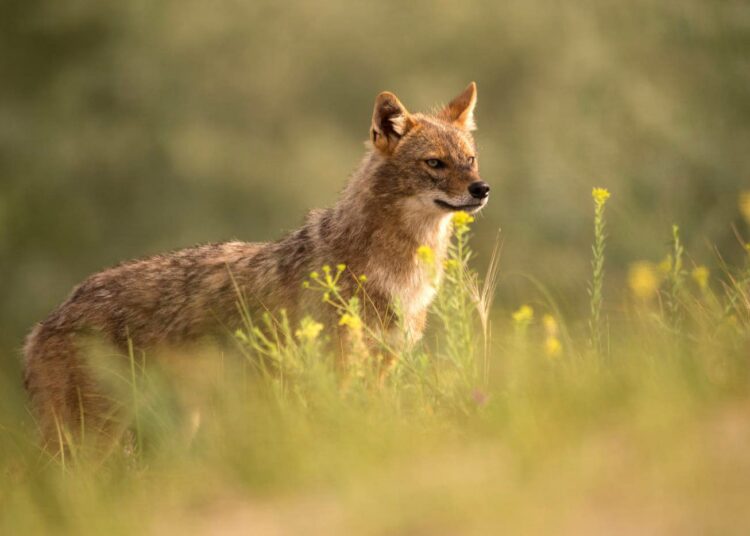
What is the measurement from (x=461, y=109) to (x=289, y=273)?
7.14ft

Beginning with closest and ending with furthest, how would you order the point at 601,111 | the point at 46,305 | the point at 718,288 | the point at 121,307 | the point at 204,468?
the point at 204,468 → the point at 718,288 → the point at 121,307 → the point at 601,111 → the point at 46,305

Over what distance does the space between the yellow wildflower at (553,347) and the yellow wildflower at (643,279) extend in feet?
1.56

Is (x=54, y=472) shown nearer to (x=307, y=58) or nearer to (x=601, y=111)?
(x=601, y=111)

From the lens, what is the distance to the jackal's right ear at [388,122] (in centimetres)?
835

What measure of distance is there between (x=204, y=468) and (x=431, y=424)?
3.36 ft

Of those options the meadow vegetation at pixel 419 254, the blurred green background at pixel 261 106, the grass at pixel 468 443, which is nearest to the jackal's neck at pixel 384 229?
the meadow vegetation at pixel 419 254

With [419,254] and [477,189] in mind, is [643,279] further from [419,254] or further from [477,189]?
[477,189]

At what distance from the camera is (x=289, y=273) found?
7828 millimetres

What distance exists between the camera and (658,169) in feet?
55.2

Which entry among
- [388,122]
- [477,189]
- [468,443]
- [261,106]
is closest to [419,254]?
[477,189]

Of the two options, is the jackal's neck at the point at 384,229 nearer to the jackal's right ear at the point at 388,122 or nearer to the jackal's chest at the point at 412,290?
the jackal's chest at the point at 412,290

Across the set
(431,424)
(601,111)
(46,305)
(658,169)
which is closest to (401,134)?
(431,424)

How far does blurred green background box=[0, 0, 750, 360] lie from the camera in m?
20.6

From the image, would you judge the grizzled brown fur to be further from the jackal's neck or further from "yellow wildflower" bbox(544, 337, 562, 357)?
"yellow wildflower" bbox(544, 337, 562, 357)
